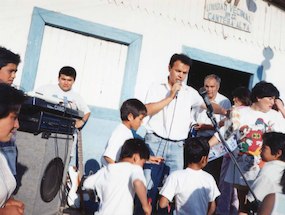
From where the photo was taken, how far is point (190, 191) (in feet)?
9.40

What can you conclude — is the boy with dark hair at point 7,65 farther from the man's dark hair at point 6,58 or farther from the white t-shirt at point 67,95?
the white t-shirt at point 67,95

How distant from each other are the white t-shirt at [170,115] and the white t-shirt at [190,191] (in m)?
0.69

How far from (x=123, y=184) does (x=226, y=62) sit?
3773 mm

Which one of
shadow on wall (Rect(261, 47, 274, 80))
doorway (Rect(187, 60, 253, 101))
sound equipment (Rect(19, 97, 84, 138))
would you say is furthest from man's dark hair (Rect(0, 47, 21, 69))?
shadow on wall (Rect(261, 47, 274, 80))

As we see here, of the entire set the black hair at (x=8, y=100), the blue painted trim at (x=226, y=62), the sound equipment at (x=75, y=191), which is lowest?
the sound equipment at (x=75, y=191)

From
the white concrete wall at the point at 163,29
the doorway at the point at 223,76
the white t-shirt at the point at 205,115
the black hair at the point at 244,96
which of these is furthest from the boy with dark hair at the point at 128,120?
the doorway at the point at 223,76

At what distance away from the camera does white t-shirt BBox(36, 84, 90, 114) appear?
14.5 feet

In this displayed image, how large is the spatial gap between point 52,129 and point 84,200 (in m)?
1.42

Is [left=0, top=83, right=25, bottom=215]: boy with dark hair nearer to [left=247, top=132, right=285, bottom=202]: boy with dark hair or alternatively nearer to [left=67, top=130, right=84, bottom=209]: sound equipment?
[left=247, top=132, right=285, bottom=202]: boy with dark hair

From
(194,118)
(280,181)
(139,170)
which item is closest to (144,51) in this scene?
(194,118)

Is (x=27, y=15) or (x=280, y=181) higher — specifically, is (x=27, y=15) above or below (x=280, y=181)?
above

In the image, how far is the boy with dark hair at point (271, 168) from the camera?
2.62m

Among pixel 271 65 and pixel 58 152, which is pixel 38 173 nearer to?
pixel 58 152

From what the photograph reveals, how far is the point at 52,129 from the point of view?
3.22 metres
